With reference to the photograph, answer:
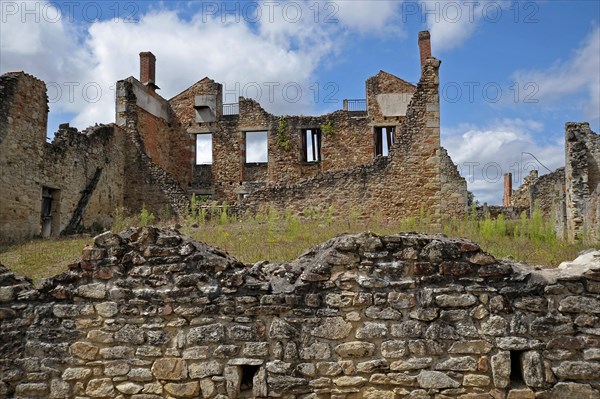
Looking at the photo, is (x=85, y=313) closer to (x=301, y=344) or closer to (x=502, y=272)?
(x=301, y=344)

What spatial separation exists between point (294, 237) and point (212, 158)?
1384 cm

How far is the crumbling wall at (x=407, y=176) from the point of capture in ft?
49.0

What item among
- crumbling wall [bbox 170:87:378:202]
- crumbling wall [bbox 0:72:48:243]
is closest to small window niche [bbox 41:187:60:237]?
crumbling wall [bbox 0:72:48:243]

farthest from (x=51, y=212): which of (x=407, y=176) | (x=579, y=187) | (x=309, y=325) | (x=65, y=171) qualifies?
(x=579, y=187)

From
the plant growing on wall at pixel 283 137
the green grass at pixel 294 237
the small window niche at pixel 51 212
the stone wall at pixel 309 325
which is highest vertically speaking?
the plant growing on wall at pixel 283 137

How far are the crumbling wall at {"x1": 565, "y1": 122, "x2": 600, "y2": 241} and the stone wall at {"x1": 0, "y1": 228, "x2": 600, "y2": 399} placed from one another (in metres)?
8.88

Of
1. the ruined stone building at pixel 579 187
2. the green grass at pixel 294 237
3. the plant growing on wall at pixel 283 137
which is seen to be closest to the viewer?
the green grass at pixel 294 237

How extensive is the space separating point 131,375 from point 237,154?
19645mm

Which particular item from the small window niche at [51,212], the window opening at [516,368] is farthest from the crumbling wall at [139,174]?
the window opening at [516,368]

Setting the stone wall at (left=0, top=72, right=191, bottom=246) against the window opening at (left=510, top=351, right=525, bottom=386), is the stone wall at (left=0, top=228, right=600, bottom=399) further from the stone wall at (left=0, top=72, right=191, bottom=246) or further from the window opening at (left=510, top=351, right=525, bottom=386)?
the stone wall at (left=0, top=72, right=191, bottom=246)

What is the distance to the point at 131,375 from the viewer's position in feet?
15.6

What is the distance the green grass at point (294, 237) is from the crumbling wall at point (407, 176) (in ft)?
1.35

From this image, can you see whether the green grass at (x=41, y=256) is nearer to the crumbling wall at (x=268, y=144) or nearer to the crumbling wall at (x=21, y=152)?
the crumbling wall at (x=21, y=152)

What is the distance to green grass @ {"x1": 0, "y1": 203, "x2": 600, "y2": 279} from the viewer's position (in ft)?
31.3
